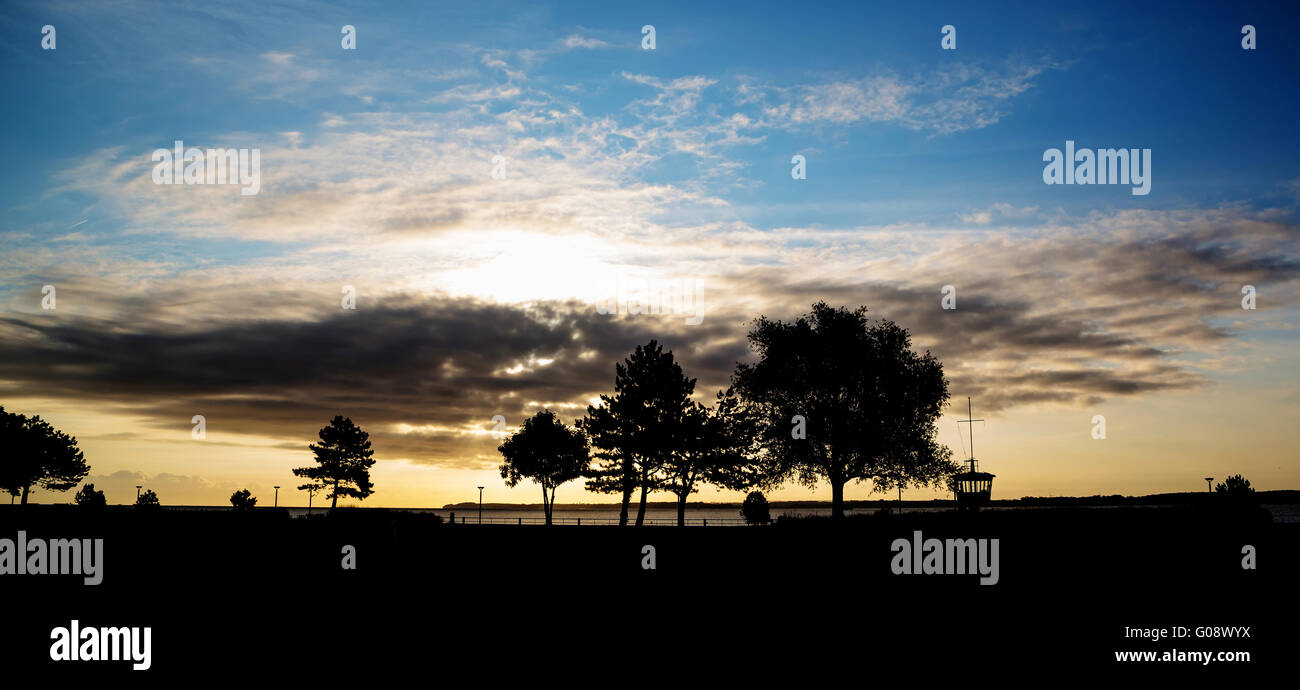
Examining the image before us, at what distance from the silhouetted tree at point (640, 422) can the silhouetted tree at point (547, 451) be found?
1442cm

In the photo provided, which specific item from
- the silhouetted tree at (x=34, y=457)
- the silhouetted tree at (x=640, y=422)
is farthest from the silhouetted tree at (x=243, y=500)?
the silhouetted tree at (x=640, y=422)

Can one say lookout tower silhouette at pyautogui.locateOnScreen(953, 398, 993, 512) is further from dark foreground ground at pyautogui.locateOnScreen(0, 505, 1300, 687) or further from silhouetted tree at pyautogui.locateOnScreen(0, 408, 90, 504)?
silhouetted tree at pyautogui.locateOnScreen(0, 408, 90, 504)

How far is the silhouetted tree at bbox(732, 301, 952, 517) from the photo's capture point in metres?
47.2

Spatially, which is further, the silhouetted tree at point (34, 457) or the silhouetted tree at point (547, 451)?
the silhouetted tree at point (34, 457)

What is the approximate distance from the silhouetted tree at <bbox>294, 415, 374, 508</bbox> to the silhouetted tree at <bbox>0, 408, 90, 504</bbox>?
30.2m

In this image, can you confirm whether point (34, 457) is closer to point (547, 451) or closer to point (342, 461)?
point (342, 461)

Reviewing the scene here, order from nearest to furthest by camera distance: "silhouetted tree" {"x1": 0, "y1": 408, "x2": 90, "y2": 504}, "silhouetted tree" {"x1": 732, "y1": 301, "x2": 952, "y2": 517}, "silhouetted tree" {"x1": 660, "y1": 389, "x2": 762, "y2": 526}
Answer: "silhouetted tree" {"x1": 732, "y1": 301, "x2": 952, "y2": 517}, "silhouetted tree" {"x1": 660, "y1": 389, "x2": 762, "y2": 526}, "silhouetted tree" {"x1": 0, "y1": 408, "x2": 90, "y2": 504}

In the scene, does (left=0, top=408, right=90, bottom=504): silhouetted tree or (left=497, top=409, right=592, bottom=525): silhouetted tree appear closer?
(left=497, top=409, right=592, bottom=525): silhouetted tree

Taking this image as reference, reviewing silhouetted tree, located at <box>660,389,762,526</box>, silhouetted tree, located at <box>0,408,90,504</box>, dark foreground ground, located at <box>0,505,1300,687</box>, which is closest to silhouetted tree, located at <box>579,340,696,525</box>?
silhouetted tree, located at <box>660,389,762,526</box>

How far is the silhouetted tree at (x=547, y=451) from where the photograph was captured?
75.0 meters
